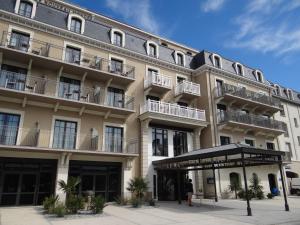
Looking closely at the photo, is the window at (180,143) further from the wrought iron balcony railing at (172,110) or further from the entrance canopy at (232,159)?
the entrance canopy at (232,159)

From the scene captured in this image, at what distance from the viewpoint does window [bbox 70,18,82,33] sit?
1941 centimetres

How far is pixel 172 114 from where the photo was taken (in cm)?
2030

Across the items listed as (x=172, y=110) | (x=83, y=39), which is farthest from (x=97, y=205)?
(x=83, y=39)

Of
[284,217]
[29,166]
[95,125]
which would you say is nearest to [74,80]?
[95,125]

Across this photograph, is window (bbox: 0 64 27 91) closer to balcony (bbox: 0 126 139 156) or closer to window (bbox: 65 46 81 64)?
balcony (bbox: 0 126 139 156)

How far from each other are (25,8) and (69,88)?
6.42 m

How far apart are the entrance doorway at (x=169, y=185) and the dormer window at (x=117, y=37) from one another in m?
11.1

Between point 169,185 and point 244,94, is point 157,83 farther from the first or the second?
point 244,94

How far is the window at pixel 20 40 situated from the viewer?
54.1 feet

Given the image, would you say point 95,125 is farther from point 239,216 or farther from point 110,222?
point 239,216

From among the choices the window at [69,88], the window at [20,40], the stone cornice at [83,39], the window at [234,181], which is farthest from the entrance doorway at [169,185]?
the window at [20,40]

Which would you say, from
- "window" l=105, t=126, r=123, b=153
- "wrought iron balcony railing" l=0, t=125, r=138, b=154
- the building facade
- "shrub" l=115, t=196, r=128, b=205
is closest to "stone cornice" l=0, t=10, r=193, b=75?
the building facade

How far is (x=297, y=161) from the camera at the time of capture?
31.2 metres

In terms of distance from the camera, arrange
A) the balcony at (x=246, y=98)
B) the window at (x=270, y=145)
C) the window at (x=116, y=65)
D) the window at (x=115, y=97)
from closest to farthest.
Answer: the window at (x=115, y=97) < the window at (x=116, y=65) < the balcony at (x=246, y=98) < the window at (x=270, y=145)
